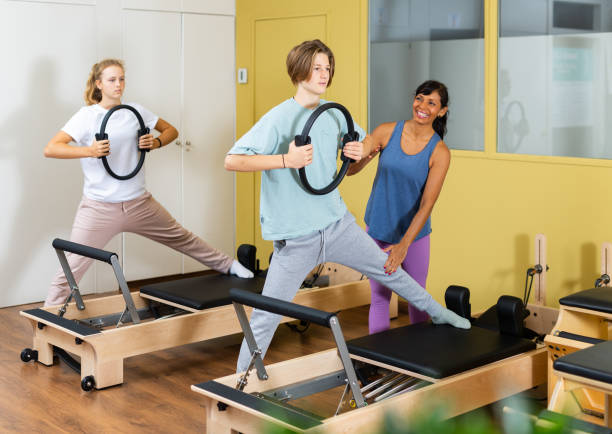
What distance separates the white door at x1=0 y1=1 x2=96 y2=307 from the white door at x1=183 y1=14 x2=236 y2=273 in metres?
0.73

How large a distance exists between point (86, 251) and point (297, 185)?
1099 mm

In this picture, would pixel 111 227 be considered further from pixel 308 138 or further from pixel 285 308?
pixel 285 308

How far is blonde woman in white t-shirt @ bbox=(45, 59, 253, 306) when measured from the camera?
3.51 metres

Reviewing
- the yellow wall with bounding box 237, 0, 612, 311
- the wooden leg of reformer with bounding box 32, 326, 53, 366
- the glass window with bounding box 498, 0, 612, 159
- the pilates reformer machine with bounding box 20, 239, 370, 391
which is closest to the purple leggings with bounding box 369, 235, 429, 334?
the pilates reformer machine with bounding box 20, 239, 370, 391

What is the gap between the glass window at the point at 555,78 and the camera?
3570 millimetres

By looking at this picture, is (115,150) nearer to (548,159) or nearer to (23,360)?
(23,360)

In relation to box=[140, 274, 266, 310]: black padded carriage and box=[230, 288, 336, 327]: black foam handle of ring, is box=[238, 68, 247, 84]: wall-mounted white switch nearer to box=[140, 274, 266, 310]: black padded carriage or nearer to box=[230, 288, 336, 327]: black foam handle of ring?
box=[140, 274, 266, 310]: black padded carriage

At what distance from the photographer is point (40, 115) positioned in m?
4.48

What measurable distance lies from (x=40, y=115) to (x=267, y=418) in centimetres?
295

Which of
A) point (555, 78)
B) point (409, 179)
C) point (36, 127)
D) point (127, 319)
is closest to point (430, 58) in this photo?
point (555, 78)

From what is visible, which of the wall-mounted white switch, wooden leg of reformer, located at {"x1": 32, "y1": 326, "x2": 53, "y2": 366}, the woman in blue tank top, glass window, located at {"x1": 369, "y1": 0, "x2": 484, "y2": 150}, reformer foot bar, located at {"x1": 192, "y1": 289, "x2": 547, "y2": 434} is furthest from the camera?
the wall-mounted white switch

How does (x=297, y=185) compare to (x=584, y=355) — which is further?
(x=297, y=185)

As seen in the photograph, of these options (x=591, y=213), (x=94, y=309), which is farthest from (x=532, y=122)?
(x=94, y=309)

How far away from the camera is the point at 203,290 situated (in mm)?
3617
